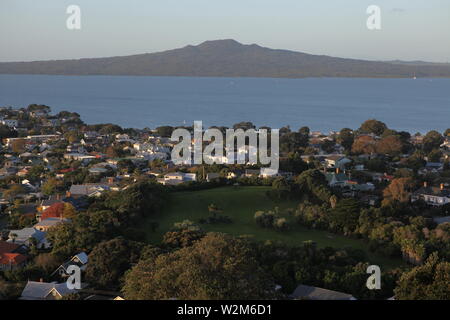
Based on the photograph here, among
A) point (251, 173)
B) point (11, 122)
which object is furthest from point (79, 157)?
point (11, 122)

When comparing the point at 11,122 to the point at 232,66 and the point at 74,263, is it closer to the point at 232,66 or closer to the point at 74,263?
the point at 74,263

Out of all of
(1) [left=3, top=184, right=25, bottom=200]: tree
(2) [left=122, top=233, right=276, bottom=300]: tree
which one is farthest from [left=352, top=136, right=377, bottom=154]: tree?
(2) [left=122, top=233, right=276, bottom=300]: tree

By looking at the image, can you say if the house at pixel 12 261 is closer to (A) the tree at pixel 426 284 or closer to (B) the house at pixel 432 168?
(A) the tree at pixel 426 284

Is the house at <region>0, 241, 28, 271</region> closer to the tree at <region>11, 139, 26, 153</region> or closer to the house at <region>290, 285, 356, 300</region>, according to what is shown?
the house at <region>290, 285, 356, 300</region>

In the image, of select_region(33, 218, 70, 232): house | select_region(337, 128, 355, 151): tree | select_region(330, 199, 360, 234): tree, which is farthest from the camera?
select_region(337, 128, 355, 151): tree

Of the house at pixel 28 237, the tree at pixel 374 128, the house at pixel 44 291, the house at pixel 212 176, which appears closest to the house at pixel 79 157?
the house at pixel 212 176
